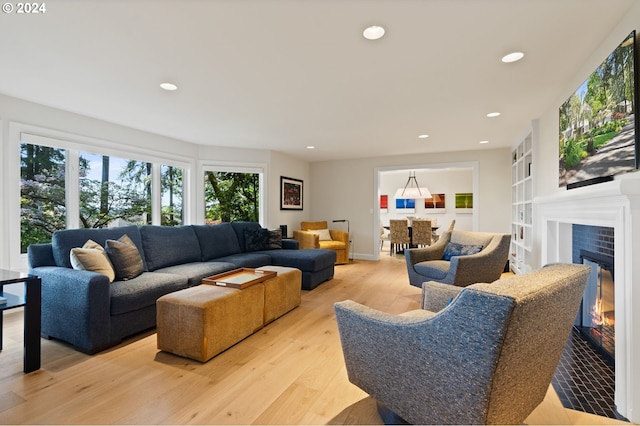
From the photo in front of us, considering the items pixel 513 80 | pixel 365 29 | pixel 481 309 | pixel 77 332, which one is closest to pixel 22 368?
pixel 77 332

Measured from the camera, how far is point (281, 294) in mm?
3033

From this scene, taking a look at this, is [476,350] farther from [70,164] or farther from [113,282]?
[70,164]

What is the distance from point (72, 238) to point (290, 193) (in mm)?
4182

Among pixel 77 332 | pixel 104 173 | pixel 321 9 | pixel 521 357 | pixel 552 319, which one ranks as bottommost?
pixel 77 332

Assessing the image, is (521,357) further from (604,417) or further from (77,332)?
(77,332)

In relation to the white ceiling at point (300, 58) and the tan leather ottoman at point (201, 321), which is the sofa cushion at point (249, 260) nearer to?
the tan leather ottoman at point (201, 321)

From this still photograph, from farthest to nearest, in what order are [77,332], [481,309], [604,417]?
[77,332], [604,417], [481,309]

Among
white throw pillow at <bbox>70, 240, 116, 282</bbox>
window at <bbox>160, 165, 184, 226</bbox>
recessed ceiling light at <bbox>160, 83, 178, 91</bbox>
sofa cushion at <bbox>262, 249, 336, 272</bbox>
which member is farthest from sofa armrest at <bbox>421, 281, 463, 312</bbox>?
window at <bbox>160, 165, 184, 226</bbox>

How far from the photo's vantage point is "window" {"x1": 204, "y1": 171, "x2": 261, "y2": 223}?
552 centimetres

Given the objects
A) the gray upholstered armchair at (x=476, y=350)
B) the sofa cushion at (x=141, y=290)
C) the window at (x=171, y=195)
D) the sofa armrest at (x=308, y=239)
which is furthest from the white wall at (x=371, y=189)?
the gray upholstered armchair at (x=476, y=350)

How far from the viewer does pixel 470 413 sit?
1044 millimetres

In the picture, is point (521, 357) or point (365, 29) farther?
point (365, 29)

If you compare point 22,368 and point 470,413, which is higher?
point 470,413

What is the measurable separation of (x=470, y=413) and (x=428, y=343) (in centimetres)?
26
